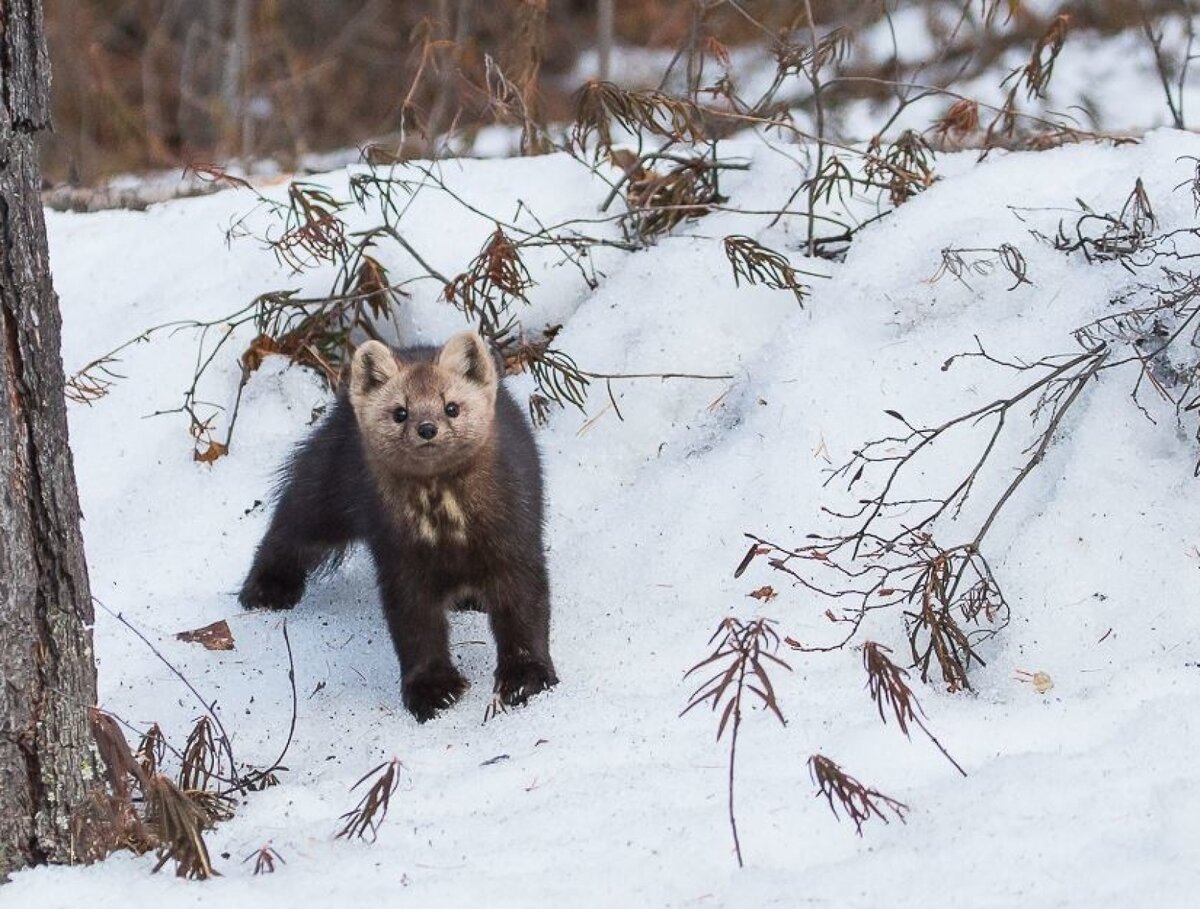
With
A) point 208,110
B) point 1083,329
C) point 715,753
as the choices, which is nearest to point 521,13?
point 1083,329

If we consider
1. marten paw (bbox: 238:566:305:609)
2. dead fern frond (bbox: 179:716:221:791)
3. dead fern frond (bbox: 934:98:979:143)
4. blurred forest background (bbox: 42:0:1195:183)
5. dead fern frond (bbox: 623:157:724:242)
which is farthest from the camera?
blurred forest background (bbox: 42:0:1195:183)

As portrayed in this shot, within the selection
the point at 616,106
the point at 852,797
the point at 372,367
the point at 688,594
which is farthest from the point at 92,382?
the point at 852,797

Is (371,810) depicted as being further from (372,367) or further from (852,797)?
(372,367)

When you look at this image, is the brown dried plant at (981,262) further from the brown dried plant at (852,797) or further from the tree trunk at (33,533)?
the tree trunk at (33,533)

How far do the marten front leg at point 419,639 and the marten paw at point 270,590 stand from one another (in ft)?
1.97

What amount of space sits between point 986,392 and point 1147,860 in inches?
78.6

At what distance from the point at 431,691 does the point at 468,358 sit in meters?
0.98

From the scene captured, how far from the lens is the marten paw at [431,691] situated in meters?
4.38

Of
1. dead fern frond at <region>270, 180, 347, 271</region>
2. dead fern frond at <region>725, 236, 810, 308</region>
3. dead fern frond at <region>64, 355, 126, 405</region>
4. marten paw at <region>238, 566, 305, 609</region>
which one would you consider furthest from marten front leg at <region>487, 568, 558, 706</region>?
dead fern frond at <region>64, 355, 126, 405</region>

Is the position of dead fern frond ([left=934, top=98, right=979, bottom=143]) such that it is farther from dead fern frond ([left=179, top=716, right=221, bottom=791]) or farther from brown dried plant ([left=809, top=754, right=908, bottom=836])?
dead fern frond ([left=179, top=716, right=221, bottom=791])

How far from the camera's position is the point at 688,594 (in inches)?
183

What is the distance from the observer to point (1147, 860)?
9.96 feet

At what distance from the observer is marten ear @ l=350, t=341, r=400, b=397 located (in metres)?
4.69

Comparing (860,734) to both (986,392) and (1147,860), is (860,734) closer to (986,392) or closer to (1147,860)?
(1147,860)
